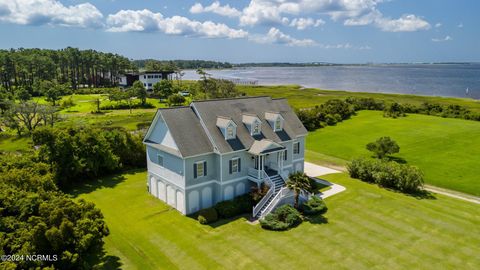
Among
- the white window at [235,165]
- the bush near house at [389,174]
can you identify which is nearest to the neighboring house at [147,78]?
the bush near house at [389,174]

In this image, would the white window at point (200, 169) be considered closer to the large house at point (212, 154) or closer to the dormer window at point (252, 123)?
the large house at point (212, 154)

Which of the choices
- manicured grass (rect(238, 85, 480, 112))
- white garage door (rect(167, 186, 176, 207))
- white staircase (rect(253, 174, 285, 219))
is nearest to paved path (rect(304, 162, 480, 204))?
white staircase (rect(253, 174, 285, 219))

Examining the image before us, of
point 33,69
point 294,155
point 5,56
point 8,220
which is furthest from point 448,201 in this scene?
point 33,69

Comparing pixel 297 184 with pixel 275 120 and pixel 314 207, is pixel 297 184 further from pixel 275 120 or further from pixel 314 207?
pixel 275 120

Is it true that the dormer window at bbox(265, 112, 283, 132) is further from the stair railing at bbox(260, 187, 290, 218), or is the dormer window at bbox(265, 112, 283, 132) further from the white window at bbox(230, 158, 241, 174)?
the stair railing at bbox(260, 187, 290, 218)

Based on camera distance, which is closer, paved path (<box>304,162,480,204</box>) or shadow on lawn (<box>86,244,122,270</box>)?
shadow on lawn (<box>86,244,122,270</box>)

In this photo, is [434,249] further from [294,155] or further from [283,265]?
[294,155]
